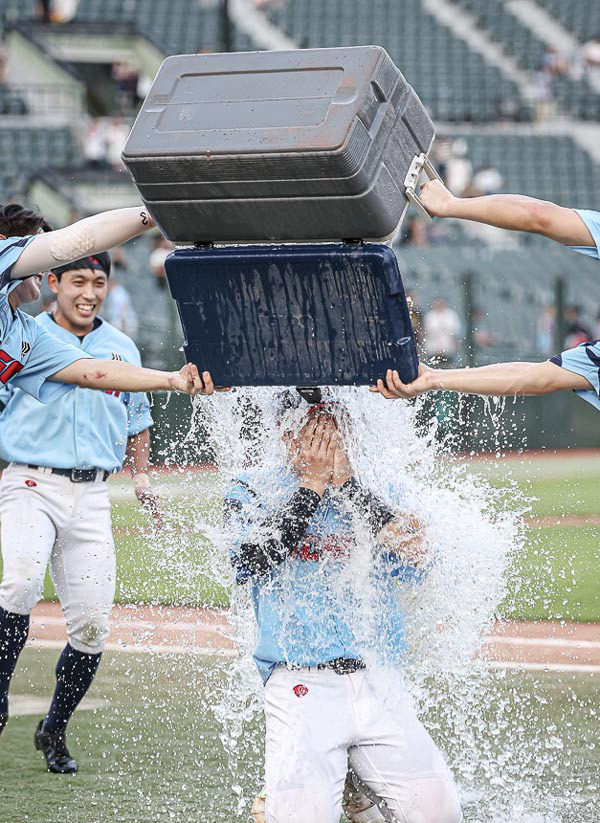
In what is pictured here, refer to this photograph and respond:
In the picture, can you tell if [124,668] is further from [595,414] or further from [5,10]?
[5,10]

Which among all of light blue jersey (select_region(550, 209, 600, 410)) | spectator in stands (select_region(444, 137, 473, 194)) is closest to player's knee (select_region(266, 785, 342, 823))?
light blue jersey (select_region(550, 209, 600, 410))

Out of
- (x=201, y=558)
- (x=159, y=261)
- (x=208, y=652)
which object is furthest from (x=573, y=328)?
(x=208, y=652)

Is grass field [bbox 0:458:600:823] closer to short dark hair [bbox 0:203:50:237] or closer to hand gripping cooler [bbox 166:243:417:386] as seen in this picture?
hand gripping cooler [bbox 166:243:417:386]

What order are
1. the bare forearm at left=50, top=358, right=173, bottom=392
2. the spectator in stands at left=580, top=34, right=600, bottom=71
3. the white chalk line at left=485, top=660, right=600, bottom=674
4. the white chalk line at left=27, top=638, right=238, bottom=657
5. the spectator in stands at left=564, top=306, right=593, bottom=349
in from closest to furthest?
the bare forearm at left=50, top=358, right=173, bottom=392
the white chalk line at left=485, top=660, right=600, bottom=674
the white chalk line at left=27, top=638, right=238, bottom=657
the spectator in stands at left=564, top=306, right=593, bottom=349
the spectator in stands at left=580, top=34, right=600, bottom=71

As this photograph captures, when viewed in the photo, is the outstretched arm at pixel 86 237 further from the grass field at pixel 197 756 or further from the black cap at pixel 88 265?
the grass field at pixel 197 756

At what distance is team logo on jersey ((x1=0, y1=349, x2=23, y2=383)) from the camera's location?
4.55 metres

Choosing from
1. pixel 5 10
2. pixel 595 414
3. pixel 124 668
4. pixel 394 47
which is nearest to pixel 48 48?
pixel 5 10

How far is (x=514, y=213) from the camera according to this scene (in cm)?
346

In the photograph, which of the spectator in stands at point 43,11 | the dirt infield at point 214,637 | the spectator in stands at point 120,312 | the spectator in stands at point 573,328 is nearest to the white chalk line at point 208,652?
the dirt infield at point 214,637

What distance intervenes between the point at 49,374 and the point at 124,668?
8.89ft

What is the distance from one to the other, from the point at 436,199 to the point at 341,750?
1512 millimetres

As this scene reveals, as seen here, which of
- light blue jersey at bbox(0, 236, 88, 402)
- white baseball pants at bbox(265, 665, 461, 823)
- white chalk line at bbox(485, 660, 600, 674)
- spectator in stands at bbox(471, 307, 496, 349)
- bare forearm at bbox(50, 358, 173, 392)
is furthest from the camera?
spectator in stands at bbox(471, 307, 496, 349)

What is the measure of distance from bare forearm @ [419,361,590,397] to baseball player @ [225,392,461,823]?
0.40 m

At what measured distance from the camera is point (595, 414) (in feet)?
55.1
